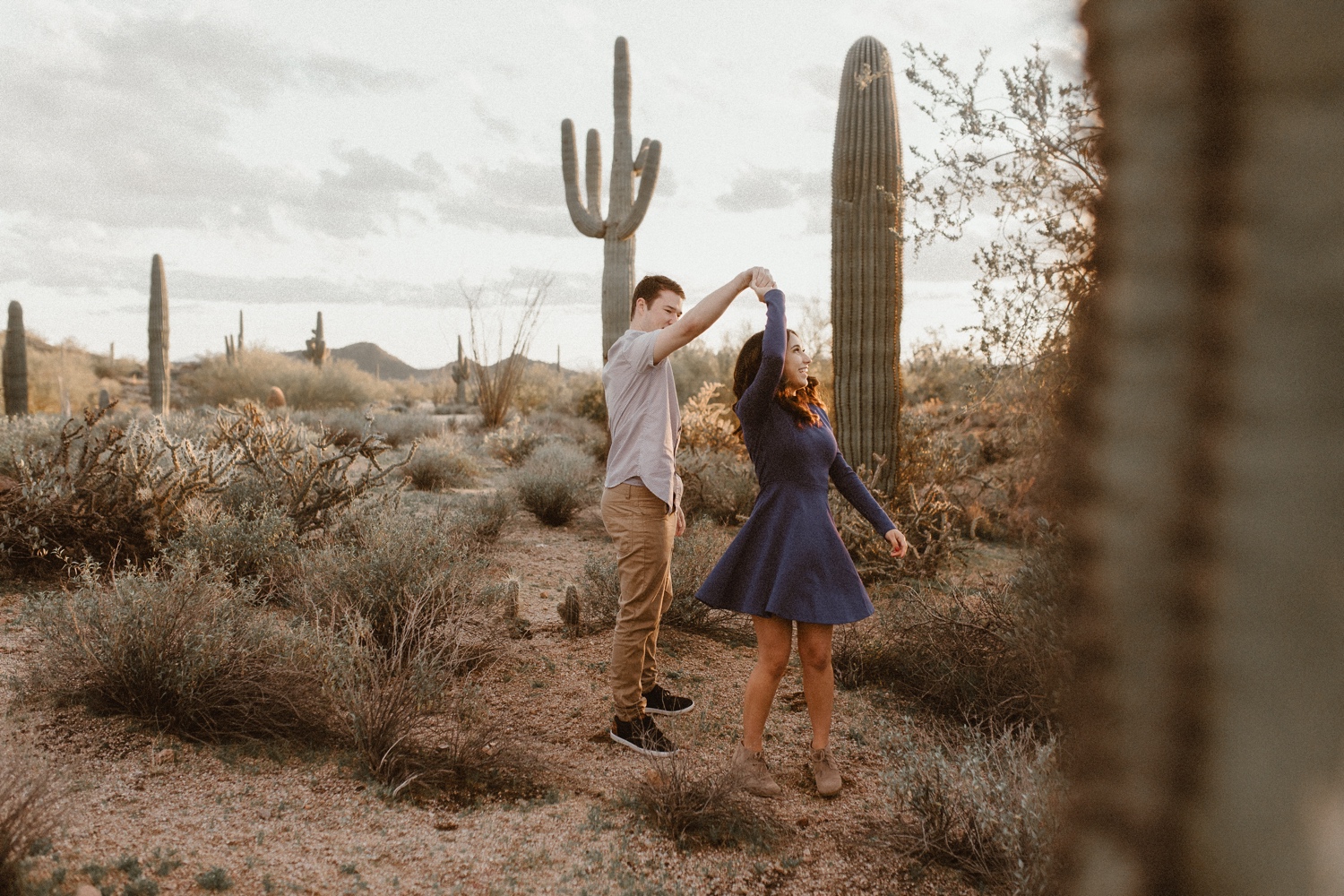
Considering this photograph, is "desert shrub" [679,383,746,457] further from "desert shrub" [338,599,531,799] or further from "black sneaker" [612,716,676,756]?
"desert shrub" [338,599,531,799]

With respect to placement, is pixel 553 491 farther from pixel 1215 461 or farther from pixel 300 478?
pixel 1215 461

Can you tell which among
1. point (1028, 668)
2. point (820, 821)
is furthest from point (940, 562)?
point (820, 821)

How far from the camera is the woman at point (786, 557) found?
3.46 m

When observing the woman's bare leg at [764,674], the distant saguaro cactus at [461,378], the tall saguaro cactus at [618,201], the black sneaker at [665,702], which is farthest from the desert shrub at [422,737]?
the distant saguaro cactus at [461,378]

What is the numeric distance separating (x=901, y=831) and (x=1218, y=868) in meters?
3.04

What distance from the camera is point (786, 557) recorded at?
3.48 meters

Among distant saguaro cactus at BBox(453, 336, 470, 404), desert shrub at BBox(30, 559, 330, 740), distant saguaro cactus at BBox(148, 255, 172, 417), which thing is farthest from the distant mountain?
desert shrub at BBox(30, 559, 330, 740)

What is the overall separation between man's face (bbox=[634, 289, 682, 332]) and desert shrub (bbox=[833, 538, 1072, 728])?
6.47 feet

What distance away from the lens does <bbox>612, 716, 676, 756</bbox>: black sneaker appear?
4.03 metres

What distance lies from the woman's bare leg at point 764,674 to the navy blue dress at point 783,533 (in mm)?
138

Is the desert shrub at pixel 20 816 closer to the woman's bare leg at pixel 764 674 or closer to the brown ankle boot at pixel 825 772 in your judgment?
the woman's bare leg at pixel 764 674

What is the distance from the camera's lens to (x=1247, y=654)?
0.44m

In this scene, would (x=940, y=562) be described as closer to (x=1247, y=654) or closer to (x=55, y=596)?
(x=55, y=596)

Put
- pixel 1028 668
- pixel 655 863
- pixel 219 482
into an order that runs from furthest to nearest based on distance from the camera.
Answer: pixel 219 482, pixel 1028 668, pixel 655 863
